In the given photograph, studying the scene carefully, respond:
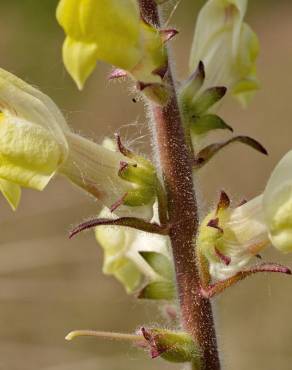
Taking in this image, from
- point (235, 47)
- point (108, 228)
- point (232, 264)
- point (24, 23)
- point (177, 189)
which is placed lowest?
point (24, 23)

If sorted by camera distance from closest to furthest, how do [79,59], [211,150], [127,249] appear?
1. [79,59]
2. [211,150]
3. [127,249]

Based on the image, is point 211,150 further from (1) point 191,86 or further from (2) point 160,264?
(2) point 160,264

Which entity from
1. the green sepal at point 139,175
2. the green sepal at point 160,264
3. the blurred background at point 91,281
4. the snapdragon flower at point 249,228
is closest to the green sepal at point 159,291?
the green sepal at point 160,264

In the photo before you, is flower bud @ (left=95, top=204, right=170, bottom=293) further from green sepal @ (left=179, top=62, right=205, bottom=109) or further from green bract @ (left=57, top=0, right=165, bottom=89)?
green bract @ (left=57, top=0, right=165, bottom=89)

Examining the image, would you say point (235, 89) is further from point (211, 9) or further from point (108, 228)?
point (108, 228)

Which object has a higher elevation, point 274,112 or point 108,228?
point 108,228

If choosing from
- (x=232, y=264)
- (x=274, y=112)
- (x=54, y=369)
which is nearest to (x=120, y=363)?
(x=54, y=369)

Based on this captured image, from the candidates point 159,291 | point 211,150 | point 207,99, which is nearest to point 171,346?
point 159,291
